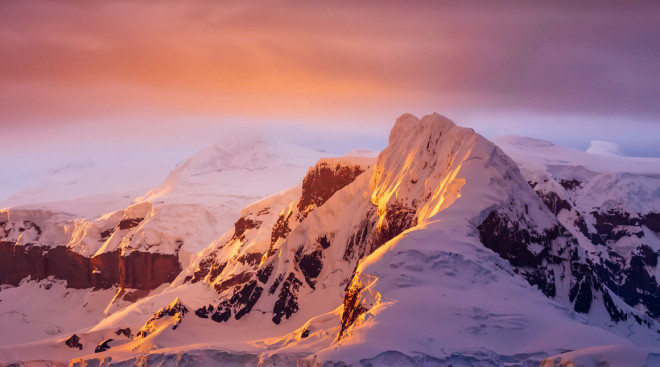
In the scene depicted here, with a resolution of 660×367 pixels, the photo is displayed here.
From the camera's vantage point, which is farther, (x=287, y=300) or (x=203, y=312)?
(x=203, y=312)

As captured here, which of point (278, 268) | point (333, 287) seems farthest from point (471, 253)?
point (278, 268)

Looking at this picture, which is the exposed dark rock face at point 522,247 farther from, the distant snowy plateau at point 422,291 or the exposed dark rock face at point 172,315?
the exposed dark rock face at point 172,315

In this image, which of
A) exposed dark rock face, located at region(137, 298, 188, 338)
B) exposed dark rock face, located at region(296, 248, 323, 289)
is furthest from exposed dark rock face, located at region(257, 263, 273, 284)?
exposed dark rock face, located at region(137, 298, 188, 338)

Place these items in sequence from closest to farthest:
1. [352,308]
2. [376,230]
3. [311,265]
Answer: [352,308]
[376,230]
[311,265]

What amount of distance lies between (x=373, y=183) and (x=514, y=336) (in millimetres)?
94260

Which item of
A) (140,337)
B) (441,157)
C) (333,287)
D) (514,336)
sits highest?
(441,157)

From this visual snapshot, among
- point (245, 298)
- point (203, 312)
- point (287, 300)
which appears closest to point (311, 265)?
point (287, 300)

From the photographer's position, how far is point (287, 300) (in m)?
166

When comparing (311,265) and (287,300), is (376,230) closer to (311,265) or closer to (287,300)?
(311,265)

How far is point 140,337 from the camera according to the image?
166500 millimetres

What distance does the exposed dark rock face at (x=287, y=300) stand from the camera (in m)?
163

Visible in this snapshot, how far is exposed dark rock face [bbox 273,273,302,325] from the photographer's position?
16300 centimetres

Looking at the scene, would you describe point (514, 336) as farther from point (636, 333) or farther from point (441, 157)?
point (441, 157)

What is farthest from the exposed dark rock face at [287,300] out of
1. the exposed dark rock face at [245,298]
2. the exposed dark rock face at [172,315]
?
the exposed dark rock face at [172,315]
